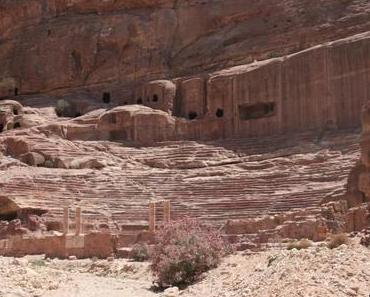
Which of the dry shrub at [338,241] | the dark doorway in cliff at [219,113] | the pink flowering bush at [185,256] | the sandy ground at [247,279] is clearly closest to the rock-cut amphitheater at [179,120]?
the dark doorway in cliff at [219,113]

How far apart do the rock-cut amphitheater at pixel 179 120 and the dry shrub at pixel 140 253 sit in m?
1.97

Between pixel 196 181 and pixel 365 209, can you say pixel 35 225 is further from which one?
pixel 365 209

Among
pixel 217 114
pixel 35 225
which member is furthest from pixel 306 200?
pixel 217 114

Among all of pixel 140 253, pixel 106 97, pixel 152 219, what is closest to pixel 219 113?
pixel 106 97

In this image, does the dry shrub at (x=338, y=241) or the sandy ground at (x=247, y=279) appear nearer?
the sandy ground at (x=247, y=279)

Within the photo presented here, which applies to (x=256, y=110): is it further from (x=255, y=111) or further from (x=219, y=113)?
(x=219, y=113)

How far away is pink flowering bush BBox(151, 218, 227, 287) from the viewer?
17797 mm

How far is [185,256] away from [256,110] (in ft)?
85.7

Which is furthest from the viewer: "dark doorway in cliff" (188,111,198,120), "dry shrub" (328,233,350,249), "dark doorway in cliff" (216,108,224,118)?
"dark doorway in cliff" (188,111,198,120)

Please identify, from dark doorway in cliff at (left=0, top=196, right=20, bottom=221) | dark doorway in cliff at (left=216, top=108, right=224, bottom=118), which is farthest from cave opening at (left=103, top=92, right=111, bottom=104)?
dark doorway in cliff at (left=0, top=196, right=20, bottom=221)

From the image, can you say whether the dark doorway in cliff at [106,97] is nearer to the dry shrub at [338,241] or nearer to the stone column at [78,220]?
the stone column at [78,220]

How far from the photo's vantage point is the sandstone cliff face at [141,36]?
47938 mm

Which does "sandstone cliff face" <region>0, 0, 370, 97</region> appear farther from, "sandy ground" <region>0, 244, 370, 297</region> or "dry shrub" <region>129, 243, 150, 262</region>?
"sandy ground" <region>0, 244, 370, 297</region>

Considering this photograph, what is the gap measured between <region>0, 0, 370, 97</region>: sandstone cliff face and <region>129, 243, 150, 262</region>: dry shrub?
24956mm
